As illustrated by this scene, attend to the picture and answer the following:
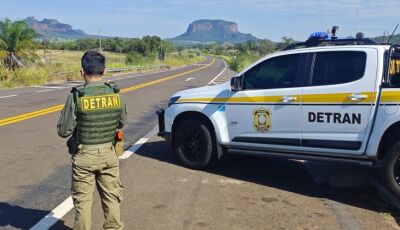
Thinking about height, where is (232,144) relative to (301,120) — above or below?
below

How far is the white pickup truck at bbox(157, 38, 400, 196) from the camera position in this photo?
5824mm

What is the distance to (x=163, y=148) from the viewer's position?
29.7 ft

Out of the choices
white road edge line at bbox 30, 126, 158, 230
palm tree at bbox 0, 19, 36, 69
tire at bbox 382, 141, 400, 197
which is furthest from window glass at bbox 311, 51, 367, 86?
palm tree at bbox 0, 19, 36, 69

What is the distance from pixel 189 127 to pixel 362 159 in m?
2.58

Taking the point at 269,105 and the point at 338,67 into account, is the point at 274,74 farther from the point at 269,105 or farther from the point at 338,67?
the point at 338,67

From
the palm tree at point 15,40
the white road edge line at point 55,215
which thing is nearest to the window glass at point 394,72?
the white road edge line at point 55,215

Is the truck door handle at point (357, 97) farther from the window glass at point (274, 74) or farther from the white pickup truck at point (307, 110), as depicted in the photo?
the window glass at point (274, 74)

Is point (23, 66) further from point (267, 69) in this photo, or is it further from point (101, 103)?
point (101, 103)

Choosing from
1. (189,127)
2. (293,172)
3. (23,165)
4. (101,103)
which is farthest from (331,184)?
(23,165)

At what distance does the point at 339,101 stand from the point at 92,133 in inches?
126

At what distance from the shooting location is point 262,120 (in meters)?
6.70

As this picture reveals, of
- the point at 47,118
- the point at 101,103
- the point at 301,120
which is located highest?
the point at 101,103

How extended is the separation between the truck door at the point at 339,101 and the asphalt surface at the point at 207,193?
2.24 feet

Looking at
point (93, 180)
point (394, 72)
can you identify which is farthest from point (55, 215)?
point (394, 72)
